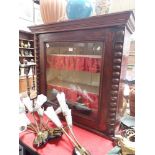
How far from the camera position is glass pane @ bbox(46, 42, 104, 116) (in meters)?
0.77

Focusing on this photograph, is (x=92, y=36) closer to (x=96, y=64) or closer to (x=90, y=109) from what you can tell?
(x=96, y=64)

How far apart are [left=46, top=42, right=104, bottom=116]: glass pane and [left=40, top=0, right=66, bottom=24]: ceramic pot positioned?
160 millimetres

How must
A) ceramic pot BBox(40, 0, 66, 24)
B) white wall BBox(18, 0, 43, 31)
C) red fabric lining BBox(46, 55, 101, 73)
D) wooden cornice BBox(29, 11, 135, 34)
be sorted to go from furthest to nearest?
white wall BBox(18, 0, 43, 31) < ceramic pot BBox(40, 0, 66, 24) < red fabric lining BBox(46, 55, 101, 73) < wooden cornice BBox(29, 11, 135, 34)

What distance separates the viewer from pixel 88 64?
794mm

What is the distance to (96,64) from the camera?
2.47 feet

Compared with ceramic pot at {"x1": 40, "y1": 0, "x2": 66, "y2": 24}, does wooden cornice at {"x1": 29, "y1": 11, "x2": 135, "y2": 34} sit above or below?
below

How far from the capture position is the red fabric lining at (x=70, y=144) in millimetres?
641

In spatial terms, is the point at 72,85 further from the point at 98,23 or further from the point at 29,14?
the point at 29,14

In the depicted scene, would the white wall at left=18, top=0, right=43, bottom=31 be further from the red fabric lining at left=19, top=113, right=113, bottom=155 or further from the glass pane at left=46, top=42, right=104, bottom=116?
the red fabric lining at left=19, top=113, right=113, bottom=155

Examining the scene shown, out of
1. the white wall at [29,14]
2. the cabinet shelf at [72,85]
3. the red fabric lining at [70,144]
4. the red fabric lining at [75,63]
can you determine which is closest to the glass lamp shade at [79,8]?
the red fabric lining at [75,63]

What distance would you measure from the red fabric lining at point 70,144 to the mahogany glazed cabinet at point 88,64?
4 centimetres

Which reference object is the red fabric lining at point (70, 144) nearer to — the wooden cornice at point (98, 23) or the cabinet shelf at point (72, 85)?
the cabinet shelf at point (72, 85)

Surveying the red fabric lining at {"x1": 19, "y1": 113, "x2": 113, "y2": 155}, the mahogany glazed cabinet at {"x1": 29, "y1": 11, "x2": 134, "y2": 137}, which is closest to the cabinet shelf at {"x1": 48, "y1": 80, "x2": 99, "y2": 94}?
the mahogany glazed cabinet at {"x1": 29, "y1": 11, "x2": 134, "y2": 137}
